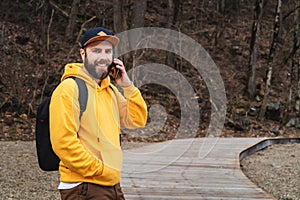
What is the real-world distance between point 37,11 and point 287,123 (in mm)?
11187

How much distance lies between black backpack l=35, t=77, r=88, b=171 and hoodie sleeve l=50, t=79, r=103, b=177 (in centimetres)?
6

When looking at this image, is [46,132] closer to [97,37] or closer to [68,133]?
[68,133]

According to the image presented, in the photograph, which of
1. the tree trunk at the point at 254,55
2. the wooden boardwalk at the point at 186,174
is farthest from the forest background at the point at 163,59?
the wooden boardwalk at the point at 186,174

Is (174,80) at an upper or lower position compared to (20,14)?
lower

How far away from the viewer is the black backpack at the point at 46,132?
9.45 feet

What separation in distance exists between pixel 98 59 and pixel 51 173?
5.55 m

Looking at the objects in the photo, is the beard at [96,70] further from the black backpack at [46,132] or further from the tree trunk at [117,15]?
the tree trunk at [117,15]

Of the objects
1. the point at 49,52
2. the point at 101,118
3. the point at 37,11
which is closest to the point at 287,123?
the point at 49,52

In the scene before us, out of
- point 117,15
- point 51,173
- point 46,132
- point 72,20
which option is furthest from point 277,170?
point 72,20

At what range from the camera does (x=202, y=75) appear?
70.3 feet

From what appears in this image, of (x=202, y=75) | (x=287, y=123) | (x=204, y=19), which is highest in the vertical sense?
(x=204, y=19)

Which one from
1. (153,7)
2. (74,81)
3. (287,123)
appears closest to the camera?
(74,81)

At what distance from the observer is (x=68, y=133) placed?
276 cm

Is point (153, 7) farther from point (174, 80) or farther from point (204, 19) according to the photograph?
point (174, 80)
